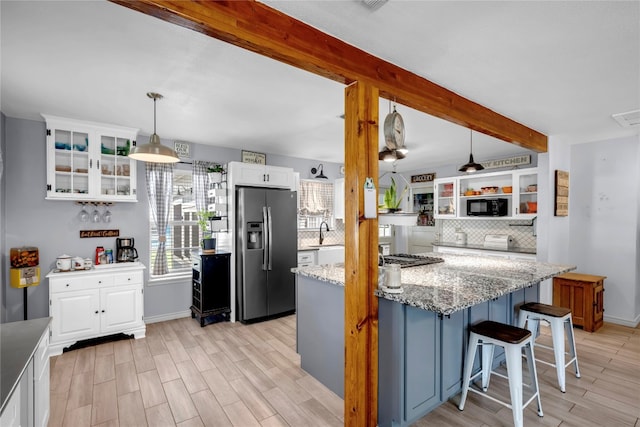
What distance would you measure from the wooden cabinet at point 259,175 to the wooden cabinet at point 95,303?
172cm

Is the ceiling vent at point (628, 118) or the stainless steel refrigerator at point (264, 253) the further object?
the stainless steel refrigerator at point (264, 253)

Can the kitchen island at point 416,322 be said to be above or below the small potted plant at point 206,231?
below

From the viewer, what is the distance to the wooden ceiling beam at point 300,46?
1441 mm

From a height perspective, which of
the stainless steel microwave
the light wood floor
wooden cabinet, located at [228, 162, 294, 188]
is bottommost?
the light wood floor

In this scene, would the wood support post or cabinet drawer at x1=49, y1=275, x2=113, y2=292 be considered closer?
the wood support post

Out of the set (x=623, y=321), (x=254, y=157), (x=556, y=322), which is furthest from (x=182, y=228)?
(x=623, y=321)

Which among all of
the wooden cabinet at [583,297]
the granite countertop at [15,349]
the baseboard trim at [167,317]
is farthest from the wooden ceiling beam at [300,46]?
the baseboard trim at [167,317]

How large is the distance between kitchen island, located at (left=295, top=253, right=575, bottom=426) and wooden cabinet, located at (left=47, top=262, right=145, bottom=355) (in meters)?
2.18

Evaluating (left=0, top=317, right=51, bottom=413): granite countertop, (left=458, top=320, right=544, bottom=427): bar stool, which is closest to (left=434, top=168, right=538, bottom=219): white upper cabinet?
(left=458, top=320, right=544, bottom=427): bar stool

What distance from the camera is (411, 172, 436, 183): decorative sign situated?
22.2 feet

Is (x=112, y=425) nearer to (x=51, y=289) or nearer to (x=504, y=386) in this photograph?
(x=51, y=289)

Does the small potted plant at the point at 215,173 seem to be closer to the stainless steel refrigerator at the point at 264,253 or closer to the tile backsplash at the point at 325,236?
the stainless steel refrigerator at the point at 264,253

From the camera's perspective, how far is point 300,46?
179 cm

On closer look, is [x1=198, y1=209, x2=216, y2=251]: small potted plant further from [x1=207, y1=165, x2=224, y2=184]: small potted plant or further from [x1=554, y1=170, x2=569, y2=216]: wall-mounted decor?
[x1=554, y1=170, x2=569, y2=216]: wall-mounted decor
